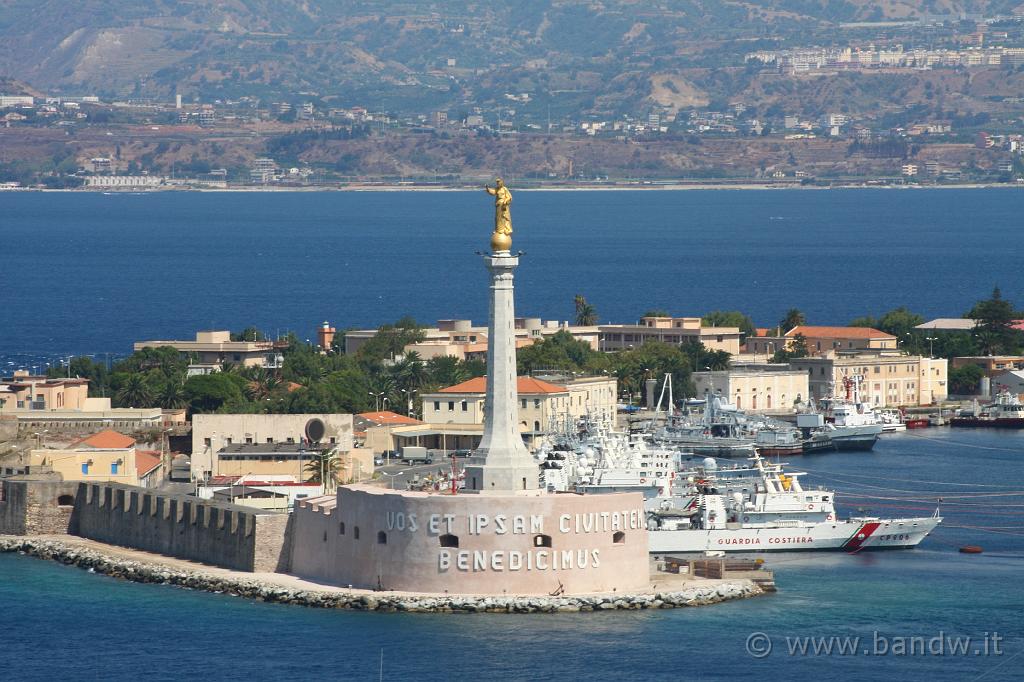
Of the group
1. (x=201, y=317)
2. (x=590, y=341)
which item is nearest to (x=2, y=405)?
(x=590, y=341)

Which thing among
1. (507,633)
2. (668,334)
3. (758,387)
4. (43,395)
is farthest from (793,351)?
(507,633)

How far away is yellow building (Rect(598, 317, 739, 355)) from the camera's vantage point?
102 meters

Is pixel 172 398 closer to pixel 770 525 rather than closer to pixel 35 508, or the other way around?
pixel 35 508

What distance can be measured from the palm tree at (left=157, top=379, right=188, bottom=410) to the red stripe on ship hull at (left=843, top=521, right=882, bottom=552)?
2404 cm

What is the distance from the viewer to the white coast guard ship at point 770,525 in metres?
55.5

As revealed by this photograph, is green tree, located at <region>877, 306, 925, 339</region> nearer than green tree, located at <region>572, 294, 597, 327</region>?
No

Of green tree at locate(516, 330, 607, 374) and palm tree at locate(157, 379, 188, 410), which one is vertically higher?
Result: green tree at locate(516, 330, 607, 374)

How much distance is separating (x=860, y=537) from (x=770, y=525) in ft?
6.37

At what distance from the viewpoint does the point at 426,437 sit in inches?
2872

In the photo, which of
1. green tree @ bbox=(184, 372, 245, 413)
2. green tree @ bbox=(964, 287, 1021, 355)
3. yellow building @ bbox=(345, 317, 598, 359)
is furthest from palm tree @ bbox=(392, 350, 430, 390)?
green tree @ bbox=(964, 287, 1021, 355)

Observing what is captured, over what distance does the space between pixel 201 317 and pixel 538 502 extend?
9454 cm

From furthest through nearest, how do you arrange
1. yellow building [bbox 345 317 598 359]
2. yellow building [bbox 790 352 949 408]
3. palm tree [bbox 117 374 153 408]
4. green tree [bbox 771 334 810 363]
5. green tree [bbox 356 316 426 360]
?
green tree [bbox 771 334 810 363], yellow building [bbox 790 352 949 408], green tree [bbox 356 316 426 360], yellow building [bbox 345 317 598 359], palm tree [bbox 117 374 153 408]

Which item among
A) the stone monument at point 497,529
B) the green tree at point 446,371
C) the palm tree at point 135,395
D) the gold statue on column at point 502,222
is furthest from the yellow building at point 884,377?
the gold statue on column at point 502,222

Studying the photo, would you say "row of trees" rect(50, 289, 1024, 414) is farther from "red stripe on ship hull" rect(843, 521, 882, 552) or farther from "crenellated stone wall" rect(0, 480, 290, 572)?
"red stripe on ship hull" rect(843, 521, 882, 552)
